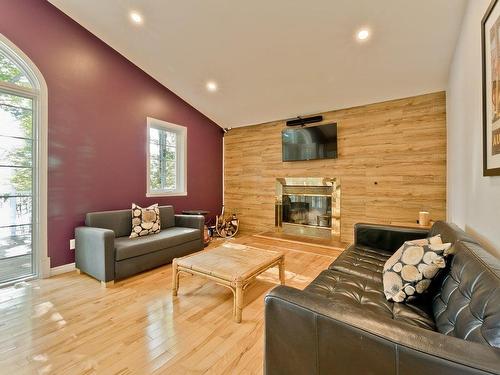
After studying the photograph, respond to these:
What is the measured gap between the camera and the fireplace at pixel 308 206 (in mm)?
3996

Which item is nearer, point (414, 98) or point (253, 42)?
point (253, 42)

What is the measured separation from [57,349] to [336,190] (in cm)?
377

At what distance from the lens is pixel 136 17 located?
277 cm

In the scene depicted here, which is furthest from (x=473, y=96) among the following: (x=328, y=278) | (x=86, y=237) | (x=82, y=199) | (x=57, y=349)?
(x=82, y=199)

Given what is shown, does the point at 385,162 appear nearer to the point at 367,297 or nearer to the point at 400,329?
the point at 367,297

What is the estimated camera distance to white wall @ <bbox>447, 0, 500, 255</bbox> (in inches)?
55.9

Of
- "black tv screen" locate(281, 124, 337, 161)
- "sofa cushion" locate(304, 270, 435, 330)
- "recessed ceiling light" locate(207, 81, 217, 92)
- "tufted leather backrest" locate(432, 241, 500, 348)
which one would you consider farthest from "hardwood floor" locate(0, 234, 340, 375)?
"recessed ceiling light" locate(207, 81, 217, 92)

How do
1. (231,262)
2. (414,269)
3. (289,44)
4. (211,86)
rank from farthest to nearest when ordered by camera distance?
(211,86) < (289,44) < (231,262) < (414,269)

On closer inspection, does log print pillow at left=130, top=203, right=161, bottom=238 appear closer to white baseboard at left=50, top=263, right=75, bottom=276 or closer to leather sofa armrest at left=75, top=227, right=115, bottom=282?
leather sofa armrest at left=75, top=227, right=115, bottom=282

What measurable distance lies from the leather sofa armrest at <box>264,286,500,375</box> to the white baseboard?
289cm

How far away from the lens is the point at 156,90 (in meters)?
3.88

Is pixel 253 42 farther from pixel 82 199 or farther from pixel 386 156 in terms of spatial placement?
pixel 82 199

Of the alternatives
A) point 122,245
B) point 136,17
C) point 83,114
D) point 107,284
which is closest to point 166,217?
point 122,245

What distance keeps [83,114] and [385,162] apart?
4.24m
